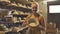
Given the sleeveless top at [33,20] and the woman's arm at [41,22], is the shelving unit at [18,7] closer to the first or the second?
the sleeveless top at [33,20]

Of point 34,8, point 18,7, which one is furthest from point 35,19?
point 18,7

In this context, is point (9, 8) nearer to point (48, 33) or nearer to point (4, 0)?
point (4, 0)

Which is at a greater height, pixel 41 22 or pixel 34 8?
pixel 34 8

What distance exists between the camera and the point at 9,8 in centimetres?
197

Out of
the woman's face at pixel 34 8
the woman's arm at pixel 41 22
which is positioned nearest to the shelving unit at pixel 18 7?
the woman's face at pixel 34 8

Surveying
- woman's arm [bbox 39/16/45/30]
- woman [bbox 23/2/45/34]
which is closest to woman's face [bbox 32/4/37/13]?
woman [bbox 23/2/45/34]

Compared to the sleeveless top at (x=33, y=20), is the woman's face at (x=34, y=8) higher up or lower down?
higher up

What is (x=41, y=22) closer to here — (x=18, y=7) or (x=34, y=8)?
(x=34, y=8)

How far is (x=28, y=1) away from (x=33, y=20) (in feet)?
0.92

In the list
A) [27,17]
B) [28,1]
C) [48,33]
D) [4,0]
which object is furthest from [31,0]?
[48,33]

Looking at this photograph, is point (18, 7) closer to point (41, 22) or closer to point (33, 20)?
point (33, 20)

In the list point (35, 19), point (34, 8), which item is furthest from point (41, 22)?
point (34, 8)

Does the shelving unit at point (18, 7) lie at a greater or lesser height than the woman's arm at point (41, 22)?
greater

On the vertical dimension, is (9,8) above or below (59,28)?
above
